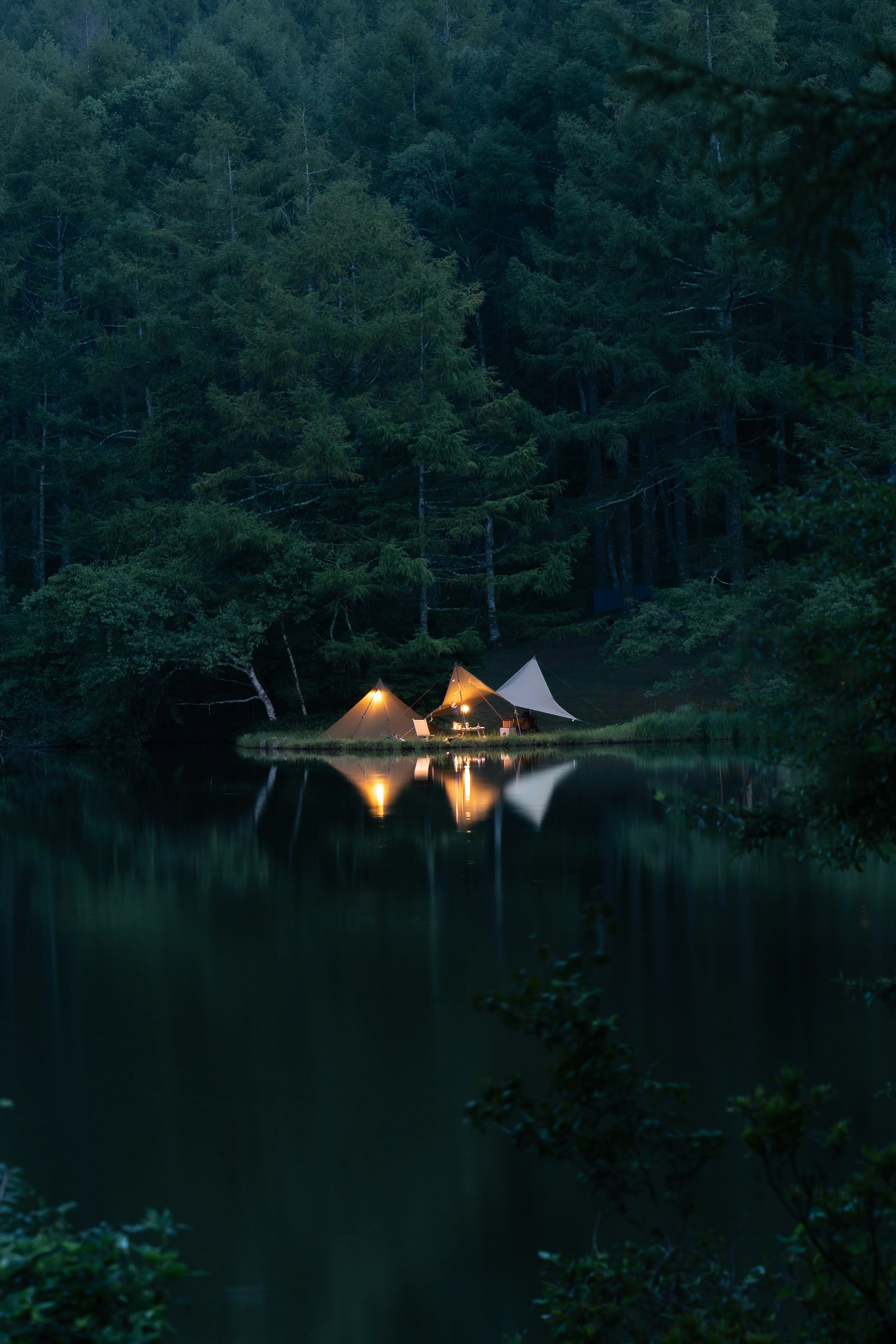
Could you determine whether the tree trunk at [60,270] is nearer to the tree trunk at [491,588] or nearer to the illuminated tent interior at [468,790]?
the tree trunk at [491,588]

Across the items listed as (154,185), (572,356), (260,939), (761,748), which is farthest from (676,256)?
(761,748)

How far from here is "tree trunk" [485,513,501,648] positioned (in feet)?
95.6

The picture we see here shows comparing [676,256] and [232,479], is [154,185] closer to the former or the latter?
[232,479]

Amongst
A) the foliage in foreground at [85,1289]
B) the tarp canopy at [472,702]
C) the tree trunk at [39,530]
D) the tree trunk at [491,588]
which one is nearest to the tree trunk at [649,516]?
the tree trunk at [491,588]

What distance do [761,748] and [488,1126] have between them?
2039 mm

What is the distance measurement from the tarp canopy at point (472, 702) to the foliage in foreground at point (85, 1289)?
21.9 metres

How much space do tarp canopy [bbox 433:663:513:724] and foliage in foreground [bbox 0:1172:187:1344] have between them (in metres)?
21.9

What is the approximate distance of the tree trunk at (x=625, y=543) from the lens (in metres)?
30.2

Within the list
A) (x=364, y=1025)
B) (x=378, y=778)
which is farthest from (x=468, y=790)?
(x=364, y=1025)

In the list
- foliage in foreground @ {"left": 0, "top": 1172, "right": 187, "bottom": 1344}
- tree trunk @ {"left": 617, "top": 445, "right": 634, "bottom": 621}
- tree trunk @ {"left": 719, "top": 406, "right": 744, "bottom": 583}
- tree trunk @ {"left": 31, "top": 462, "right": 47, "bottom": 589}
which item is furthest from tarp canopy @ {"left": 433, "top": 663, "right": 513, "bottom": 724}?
foliage in foreground @ {"left": 0, "top": 1172, "right": 187, "bottom": 1344}

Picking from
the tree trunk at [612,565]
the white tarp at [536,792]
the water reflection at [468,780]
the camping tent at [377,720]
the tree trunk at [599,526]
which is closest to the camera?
the white tarp at [536,792]

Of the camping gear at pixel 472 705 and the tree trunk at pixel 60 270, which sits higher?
the tree trunk at pixel 60 270

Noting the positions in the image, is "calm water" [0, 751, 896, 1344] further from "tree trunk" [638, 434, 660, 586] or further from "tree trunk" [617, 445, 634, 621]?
"tree trunk" [638, 434, 660, 586]

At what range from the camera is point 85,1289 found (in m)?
2.44
